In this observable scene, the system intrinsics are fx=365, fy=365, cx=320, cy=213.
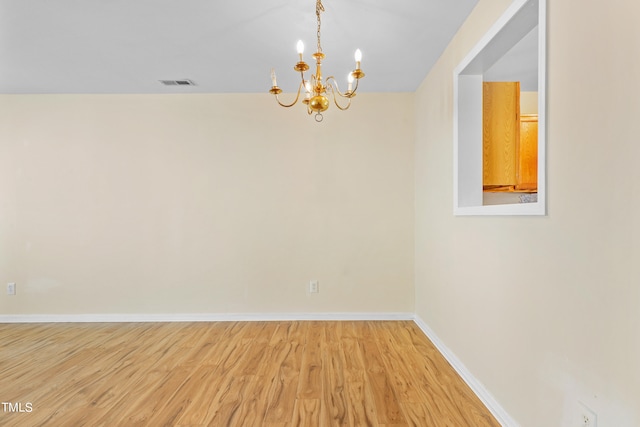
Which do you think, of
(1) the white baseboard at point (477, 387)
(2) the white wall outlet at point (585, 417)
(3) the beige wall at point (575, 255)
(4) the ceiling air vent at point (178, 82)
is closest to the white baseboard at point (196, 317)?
(1) the white baseboard at point (477, 387)

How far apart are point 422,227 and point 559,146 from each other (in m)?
2.17

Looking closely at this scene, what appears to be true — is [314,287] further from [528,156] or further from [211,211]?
[528,156]

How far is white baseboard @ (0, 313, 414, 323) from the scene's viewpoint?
3832 millimetres

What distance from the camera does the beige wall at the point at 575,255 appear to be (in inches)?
44.8

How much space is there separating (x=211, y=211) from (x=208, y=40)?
1.73m

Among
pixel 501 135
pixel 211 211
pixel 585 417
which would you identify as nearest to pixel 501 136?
pixel 501 135

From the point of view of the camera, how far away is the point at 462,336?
2.51m

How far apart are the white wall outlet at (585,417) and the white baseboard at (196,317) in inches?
98.5

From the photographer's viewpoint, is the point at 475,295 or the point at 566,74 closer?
the point at 566,74

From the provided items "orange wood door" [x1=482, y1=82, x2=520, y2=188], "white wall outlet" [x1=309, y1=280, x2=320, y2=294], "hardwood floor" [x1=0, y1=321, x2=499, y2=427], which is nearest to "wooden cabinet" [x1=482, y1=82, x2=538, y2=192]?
"orange wood door" [x1=482, y1=82, x2=520, y2=188]

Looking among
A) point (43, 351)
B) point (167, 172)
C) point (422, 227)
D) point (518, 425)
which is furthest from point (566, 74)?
point (43, 351)

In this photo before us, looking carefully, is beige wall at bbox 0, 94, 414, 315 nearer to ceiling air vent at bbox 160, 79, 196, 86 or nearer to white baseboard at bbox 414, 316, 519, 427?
ceiling air vent at bbox 160, 79, 196, 86

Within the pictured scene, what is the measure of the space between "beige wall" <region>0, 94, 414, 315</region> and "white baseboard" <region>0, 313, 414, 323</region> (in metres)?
0.06

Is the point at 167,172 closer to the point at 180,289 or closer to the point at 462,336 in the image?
the point at 180,289
